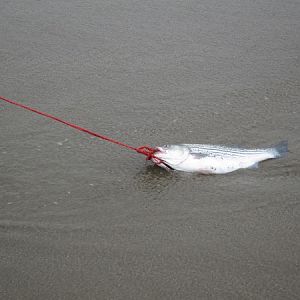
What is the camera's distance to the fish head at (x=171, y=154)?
565 centimetres

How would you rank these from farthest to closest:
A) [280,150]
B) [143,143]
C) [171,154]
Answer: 1. [143,143]
2. [280,150]
3. [171,154]

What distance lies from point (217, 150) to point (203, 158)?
21cm

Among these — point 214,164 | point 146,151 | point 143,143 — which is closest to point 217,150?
point 214,164

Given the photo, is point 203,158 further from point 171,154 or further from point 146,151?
point 146,151

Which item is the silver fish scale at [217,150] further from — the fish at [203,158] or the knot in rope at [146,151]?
the knot in rope at [146,151]

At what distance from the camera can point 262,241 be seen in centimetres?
470

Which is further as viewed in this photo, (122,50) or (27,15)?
(27,15)

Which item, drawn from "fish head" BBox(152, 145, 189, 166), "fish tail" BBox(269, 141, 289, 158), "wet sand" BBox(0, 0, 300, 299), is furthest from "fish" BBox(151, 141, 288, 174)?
"fish tail" BBox(269, 141, 289, 158)

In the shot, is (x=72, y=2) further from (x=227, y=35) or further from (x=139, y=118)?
(x=139, y=118)

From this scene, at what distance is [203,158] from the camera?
5664 mm

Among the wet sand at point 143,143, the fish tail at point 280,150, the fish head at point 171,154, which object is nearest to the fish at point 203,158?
the fish head at point 171,154

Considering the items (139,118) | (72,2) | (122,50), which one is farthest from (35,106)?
(72,2)

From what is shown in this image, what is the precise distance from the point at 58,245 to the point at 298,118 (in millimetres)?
3699

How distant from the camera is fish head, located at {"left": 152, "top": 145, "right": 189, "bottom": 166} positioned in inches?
222
